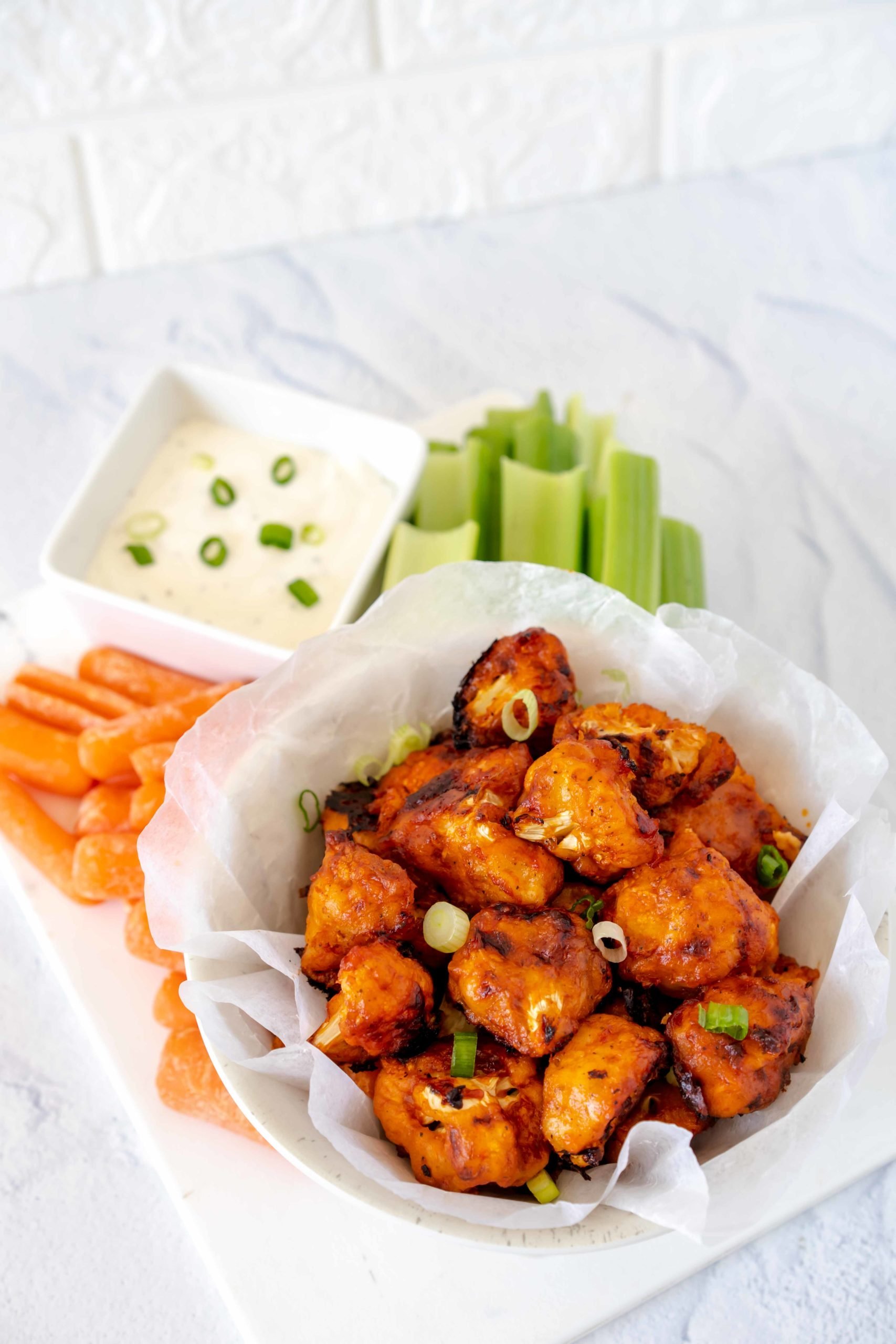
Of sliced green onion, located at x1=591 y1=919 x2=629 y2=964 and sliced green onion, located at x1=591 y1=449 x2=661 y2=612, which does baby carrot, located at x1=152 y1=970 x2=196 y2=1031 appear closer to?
sliced green onion, located at x1=591 y1=919 x2=629 y2=964

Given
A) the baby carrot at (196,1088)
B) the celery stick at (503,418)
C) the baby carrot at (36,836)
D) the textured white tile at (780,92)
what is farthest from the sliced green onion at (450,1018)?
the textured white tile at (780,92)

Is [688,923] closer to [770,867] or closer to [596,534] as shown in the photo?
[770,867]

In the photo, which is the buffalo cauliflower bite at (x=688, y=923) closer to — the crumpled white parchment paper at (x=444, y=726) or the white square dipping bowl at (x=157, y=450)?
the crumpled white parchment paper at (x=444, y=726)

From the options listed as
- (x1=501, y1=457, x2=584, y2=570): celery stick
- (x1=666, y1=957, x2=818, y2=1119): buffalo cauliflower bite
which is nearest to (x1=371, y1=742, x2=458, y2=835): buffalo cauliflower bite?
(x1=666, y1=957, x2=818, y2=1119): buffalo cauliflower bite

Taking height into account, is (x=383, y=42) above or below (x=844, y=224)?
above

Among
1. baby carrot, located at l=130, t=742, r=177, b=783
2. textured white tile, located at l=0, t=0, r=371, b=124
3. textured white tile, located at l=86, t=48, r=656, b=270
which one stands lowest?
baby carrot, located at l=130, t=742, r=177, b=783

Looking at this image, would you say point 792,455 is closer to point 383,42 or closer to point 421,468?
point 421,468

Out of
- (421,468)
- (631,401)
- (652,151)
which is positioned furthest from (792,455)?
(652,151)
